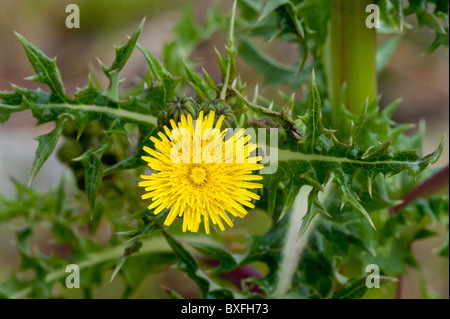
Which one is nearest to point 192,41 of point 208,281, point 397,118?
point 208,281

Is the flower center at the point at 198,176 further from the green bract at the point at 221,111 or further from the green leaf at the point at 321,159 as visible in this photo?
the green leaf at the point at 321,159

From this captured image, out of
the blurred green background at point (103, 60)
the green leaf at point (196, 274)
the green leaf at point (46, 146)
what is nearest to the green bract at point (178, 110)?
the green leaf at point (46, 146)

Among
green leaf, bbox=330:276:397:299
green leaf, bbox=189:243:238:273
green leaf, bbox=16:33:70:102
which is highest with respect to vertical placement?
green leaf, bbox=16:33:70:102

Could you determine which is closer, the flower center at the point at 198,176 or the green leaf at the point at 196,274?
the flower center at the point at 198,176

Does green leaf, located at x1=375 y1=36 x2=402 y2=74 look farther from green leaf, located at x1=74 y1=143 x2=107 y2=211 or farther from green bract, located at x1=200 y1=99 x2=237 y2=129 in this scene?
green leaf, located at x1=74 y1=143 x2=107 y2=211

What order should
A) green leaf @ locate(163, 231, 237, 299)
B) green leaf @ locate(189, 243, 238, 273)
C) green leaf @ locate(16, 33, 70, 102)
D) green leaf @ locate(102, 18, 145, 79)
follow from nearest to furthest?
green leaf @ locate(102, 18, 145, 79) < green leaf @ locate(16, 33, 70, 102) < green leaf @ locate(163, 231, 237, 299) < green leaf @ locate(189, 243, 238, 273)

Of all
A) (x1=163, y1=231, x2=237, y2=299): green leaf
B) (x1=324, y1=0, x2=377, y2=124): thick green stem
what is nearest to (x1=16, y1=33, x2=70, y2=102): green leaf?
(x1=163, y1=231, x2=237, y2=299): green leaf

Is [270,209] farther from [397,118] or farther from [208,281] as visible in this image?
[397,118]
